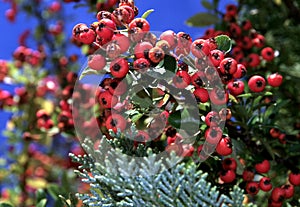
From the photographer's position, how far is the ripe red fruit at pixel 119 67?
1.16 metres

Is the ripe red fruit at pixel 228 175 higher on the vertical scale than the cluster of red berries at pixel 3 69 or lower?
lower

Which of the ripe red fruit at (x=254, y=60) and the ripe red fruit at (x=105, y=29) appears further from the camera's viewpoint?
the ripe red fruit at (x=254, y=60)

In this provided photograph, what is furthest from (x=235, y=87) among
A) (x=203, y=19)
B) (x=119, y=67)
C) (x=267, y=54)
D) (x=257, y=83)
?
(x=203, y=19)

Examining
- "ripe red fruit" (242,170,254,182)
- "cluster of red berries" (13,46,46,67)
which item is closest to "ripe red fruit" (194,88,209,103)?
"ripe red fruit" (242,170,254,182)

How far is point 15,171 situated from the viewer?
3.01 metres

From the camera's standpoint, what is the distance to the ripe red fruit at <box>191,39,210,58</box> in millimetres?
1173

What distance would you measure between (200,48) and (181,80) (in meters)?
0.09

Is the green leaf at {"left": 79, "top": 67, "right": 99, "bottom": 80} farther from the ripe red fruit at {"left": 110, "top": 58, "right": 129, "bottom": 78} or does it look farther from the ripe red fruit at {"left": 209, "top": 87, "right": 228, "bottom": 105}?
the ripe red fruit at {"left": 209, "top": 87, "right": 228, "bottom": 105}

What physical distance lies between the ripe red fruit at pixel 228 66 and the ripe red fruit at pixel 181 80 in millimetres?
99

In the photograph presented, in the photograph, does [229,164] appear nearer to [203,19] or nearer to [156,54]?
[156,54]

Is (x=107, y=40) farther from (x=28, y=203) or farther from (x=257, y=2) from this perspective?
(x=28, y=203)

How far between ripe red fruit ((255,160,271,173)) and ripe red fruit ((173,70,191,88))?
0.41 metres

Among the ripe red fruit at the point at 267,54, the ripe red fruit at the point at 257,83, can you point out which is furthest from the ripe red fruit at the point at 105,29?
the ripe red fruit at the point at 267,54

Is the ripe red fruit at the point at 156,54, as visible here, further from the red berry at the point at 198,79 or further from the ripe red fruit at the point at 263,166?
the ripe red fruit at the point at 263,166
